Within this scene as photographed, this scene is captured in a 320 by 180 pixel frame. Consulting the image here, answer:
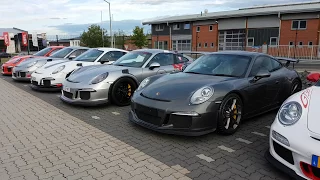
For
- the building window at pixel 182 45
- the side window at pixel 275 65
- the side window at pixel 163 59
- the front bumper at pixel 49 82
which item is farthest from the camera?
the building window at pixel 182 45

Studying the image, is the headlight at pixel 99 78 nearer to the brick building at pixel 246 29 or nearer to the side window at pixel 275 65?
the side window at pixel 275 65

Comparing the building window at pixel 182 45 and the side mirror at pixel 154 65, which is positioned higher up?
the building window at pixel 182 45

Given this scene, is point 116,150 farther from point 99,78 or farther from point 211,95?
point 99,78

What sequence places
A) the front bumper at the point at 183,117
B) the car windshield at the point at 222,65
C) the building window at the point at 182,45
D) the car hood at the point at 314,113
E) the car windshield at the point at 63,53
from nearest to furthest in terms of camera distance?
the car hood at the point at 314,113, the front bumper at the point at 183,117, the car windshield at the point at 222,65, the car windshield at the point at 63,53, the building window at the point at 182,45

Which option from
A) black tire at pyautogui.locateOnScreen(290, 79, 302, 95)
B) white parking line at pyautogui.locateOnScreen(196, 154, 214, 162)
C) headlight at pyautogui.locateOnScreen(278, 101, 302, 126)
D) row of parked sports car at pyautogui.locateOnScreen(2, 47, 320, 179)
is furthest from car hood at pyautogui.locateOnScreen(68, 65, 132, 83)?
headlight at pyautogui.locateOnScreen(278, 101, 302, 126)

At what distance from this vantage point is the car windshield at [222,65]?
4.70 meters

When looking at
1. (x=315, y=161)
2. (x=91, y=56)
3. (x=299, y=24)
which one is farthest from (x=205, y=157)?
(x=299, y=24)

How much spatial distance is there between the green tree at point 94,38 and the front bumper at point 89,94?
147 feet

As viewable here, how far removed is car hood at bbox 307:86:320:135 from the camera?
2.59 meters

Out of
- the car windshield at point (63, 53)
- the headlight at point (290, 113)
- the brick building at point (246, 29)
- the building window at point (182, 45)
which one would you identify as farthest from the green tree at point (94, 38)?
the headlight at point (290, 113)

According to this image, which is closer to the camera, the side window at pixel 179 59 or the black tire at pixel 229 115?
the black tire at pixel 229 115

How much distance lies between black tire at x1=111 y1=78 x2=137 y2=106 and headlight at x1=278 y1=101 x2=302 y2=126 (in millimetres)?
3759

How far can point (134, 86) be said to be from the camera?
6.23 meters

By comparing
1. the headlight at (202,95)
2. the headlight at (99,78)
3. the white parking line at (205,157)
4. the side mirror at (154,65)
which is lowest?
the white parking line at (205,157)
